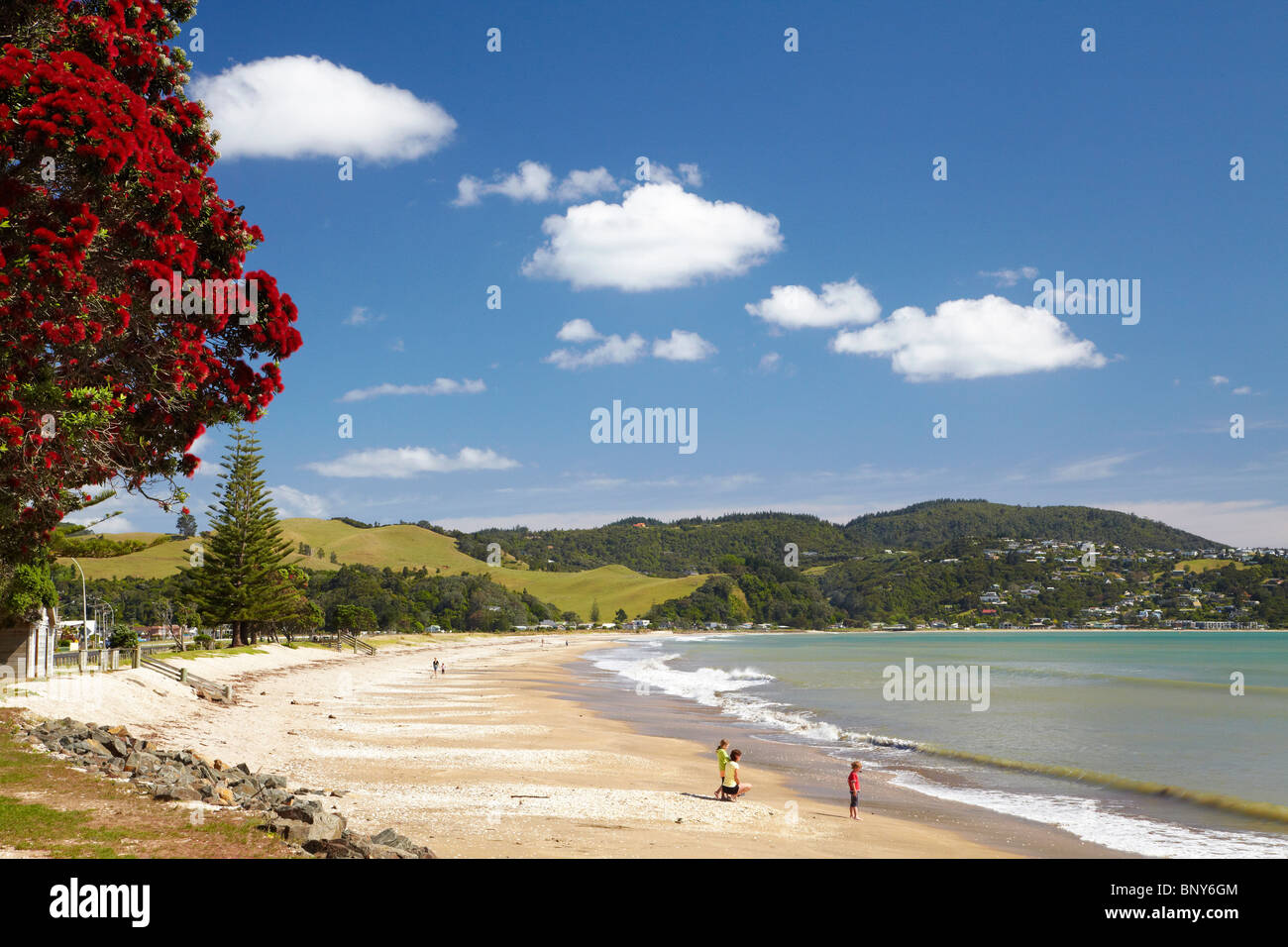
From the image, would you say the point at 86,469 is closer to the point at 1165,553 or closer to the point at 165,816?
the point at 165,816

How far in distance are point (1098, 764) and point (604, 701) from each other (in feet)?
66.3

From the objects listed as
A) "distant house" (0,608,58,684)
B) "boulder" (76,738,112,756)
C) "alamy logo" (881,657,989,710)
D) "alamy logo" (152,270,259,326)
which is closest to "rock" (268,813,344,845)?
"boulder" (76,738,112,756)

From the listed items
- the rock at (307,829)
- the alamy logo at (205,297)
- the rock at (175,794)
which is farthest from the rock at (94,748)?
the alamy logo at (205,297)

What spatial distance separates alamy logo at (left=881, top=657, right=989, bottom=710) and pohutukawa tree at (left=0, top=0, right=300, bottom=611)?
3036cm

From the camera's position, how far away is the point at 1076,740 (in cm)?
2455

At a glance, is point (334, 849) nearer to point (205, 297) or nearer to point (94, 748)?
point (205, 297)

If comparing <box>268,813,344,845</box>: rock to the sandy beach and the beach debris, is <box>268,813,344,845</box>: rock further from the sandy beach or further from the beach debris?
the sandy beach

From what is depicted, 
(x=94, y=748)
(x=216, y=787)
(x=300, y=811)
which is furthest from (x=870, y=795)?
(x=94, y=748)

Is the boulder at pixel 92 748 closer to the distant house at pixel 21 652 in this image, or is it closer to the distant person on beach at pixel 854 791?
the distant person on beach at pixel 854 791

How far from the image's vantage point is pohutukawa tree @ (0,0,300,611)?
8.14 metres

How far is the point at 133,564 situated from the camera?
161625 millimetres
